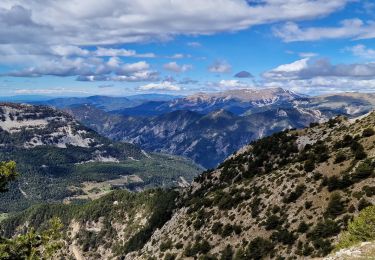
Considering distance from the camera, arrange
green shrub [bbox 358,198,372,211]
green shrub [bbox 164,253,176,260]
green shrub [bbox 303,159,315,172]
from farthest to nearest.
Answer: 1. green shrub [bbox 164,253,176,260]
2. green shrub [bbox 303,159,315,172]
3. green shrub [bbox 358,198,372,211]

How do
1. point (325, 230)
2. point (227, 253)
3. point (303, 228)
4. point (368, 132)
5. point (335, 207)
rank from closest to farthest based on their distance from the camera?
A: point (325, 230) < point (335, 207) < point (303, 228) < point (227, 253) < point (368, 132)

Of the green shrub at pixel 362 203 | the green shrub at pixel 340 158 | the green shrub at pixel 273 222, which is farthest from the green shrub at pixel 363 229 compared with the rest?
the green shrub at pixel 340 158

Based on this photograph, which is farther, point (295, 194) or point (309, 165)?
point (309, 165)

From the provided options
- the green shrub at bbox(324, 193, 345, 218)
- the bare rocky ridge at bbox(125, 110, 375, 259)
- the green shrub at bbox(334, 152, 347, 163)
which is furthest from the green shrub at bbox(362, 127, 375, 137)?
the green shrub at bbox(324, 193, 345, 218)

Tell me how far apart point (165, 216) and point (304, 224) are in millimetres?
103691

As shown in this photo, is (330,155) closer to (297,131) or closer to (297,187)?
(297,187)

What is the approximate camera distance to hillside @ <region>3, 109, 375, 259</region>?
79.9 m

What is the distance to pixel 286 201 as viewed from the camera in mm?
97812

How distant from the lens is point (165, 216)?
180 m

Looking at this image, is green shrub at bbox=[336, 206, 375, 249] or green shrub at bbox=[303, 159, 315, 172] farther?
green shrub at bbox=[303, 159, 315, 172]

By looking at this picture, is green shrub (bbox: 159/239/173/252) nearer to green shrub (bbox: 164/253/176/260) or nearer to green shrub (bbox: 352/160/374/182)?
green shrub (bbox: 164/253/176/260)

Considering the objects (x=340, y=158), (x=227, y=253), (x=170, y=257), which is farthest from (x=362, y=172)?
(x=170, y=257)

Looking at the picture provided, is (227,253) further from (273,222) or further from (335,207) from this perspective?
(335,207)

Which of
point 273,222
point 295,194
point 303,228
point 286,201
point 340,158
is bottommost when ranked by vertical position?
point 273,222
